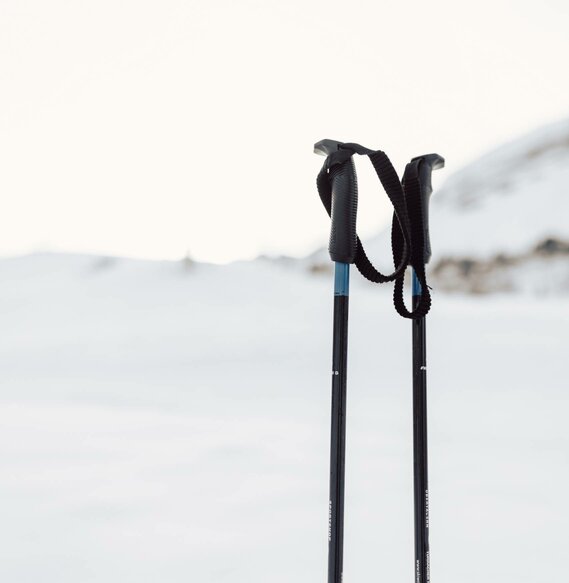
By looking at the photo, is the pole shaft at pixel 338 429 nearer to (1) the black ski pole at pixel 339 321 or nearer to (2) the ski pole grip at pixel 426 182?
(1) the black ski pole at pixel 339 321

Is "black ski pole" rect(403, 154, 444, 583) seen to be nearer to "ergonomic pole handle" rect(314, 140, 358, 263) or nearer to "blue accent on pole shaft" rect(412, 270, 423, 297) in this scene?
"blue accent on pole shaft" rect(412, 270, 423, 297)

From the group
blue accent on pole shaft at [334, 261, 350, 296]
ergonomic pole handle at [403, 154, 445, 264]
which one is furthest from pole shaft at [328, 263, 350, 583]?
ergonomic pole handle at [403, 154, 445, 264]

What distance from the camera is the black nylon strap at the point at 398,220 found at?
81 centimetres

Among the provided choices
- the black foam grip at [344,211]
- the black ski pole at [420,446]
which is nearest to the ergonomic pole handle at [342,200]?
the black foam grip at [344,211]

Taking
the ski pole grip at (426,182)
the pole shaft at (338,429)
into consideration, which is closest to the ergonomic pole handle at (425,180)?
the ski pole grip at (426,182)

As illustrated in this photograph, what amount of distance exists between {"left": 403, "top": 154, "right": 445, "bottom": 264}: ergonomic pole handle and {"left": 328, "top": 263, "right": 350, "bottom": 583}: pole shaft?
0.10 meters

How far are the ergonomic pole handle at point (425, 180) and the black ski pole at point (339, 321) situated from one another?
84 millimetres

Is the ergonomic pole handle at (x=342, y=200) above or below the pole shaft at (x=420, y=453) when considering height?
above

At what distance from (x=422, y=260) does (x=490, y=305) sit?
1.47 meters

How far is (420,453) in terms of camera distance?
0.88 meters

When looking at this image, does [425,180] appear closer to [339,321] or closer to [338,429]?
[339,321]

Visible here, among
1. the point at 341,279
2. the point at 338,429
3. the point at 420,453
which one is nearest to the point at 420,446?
the point at 420,453

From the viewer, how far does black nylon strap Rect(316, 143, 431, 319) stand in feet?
2.64

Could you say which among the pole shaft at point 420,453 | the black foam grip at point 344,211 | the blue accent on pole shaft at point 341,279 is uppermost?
the black foam grip at point 344,211
